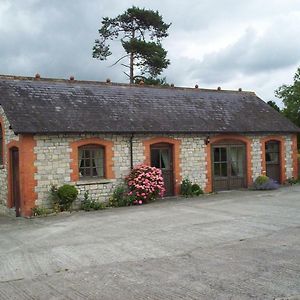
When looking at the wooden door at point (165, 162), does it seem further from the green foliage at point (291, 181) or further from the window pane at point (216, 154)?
the green foliage at point (291, 181)

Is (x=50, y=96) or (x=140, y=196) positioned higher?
(x=50, y=96)

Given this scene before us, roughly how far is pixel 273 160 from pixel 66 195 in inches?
450

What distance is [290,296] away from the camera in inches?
226

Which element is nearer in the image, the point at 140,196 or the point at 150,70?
the point at 140,196

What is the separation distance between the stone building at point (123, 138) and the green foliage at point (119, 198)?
9.3 inches

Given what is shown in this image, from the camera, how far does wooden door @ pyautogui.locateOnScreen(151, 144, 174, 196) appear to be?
717 inches

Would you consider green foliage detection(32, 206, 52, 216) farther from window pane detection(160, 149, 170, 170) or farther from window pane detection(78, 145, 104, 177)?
window pane detection(160, 149, 170, 170)

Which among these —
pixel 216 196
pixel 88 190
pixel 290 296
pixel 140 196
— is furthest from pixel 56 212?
pixel 290 296

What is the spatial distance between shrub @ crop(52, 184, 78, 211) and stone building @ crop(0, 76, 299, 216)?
0.46 metres

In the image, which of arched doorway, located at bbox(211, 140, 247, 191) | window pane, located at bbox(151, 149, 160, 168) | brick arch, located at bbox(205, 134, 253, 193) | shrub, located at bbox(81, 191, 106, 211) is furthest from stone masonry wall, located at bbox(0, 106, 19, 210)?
arched doorway, located at bbox(211, 140, 247, 191)

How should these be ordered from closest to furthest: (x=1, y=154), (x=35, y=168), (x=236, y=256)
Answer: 1. (x=236, y=256)
2. (x=35, y=168)
3. (x=1, y=154)

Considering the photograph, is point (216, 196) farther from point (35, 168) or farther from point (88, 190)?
point (35, 168)

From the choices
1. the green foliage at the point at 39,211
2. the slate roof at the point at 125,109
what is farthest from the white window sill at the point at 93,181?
the slate roof at the point at 125,109

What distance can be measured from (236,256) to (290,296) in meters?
2.27
